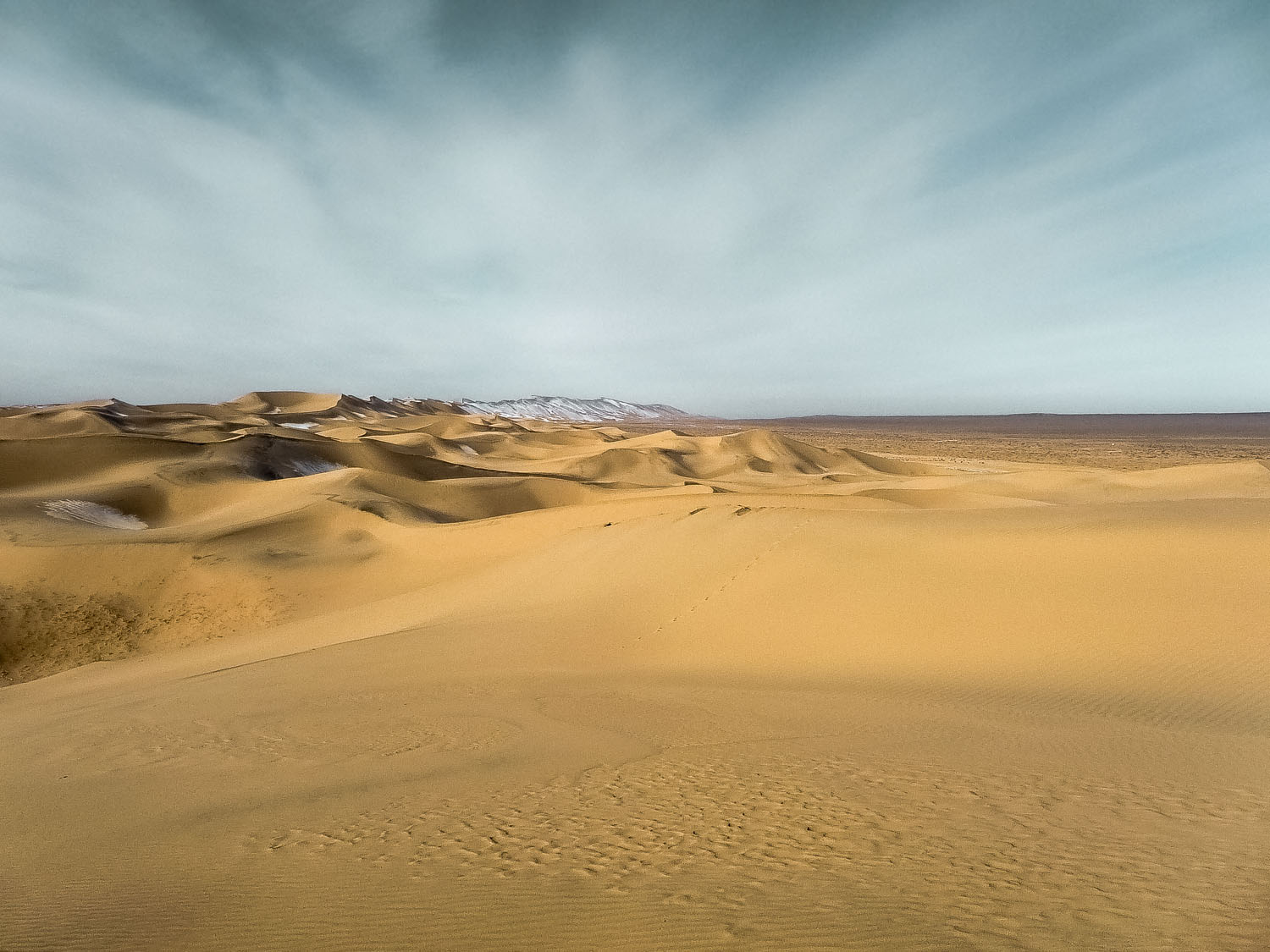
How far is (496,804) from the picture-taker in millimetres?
5152

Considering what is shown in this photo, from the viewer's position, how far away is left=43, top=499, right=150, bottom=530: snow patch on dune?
21.8 meters

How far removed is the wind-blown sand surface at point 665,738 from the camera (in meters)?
3.62

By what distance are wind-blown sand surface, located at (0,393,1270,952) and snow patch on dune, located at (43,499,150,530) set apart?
2.80m

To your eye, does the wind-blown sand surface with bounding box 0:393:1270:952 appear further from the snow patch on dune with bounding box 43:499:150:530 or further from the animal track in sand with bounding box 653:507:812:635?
the snow patch on dune with bounding box 43:499:150:530

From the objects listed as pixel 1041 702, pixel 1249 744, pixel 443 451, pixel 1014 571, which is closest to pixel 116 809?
pixel 1041 702

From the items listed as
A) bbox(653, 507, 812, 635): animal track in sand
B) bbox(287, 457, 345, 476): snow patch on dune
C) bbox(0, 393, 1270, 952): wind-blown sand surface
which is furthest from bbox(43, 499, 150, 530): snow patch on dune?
bbox(653, 507, 812, 635): animal track in sand

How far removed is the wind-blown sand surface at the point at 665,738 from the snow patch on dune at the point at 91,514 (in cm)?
280

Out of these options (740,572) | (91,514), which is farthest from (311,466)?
(740,572)

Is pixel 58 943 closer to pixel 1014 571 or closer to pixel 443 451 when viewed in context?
pixel 1014 571

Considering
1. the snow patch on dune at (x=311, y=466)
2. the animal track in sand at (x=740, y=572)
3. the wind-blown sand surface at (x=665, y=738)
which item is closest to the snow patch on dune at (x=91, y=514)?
the wind-blown sand surface at (x=665, y=738)

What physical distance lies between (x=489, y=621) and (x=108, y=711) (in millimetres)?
5822

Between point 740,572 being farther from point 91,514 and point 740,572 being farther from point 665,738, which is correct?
point 91,514

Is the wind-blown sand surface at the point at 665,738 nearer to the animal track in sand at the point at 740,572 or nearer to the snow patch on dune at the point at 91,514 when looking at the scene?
the animal track in sand at the point at 740,572

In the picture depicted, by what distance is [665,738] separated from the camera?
6.59 metres
